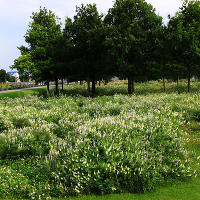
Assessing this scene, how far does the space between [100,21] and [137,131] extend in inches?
927

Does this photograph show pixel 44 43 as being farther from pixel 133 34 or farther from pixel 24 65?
pixel 133 34

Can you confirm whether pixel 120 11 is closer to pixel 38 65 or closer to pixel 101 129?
pixel 38 65

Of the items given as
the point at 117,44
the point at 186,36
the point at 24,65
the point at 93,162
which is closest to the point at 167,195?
the point at 93,162

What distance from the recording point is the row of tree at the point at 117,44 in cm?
2283

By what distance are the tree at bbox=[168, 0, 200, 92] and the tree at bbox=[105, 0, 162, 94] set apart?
2.57 m

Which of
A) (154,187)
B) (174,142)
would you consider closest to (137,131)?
(174,142)

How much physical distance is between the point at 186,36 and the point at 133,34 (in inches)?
232

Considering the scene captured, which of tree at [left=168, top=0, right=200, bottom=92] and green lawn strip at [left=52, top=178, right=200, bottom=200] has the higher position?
tree at [left=168, top=0, right=200, bottom=92]

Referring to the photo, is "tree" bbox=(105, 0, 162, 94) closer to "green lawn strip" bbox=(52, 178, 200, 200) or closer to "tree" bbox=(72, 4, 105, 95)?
"tree" bbox=(72, 4, 105, 95)

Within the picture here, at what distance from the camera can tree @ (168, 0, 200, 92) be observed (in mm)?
21391

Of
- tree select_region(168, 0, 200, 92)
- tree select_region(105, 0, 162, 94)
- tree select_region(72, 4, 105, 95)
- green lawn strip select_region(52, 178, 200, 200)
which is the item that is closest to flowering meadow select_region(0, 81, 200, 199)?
green lawn strip select_region(52, 178, 200, 200)

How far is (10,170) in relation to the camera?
20.3 feet

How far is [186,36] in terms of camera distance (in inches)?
832

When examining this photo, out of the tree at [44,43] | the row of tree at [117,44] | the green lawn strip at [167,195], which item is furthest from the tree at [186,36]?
the green lawn strip at [167,195]
